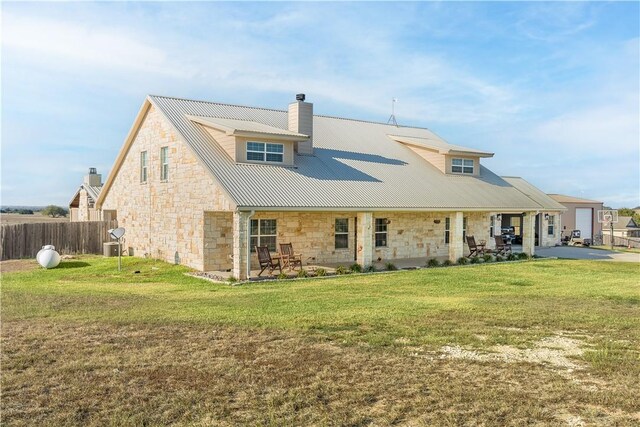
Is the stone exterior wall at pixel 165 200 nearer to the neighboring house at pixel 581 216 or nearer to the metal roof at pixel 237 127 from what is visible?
the metal roof at pixel 237 127

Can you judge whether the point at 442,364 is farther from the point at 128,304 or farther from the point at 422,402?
the point at 128,304

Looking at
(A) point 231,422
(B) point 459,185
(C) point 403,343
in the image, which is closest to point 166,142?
(B) point 459,185

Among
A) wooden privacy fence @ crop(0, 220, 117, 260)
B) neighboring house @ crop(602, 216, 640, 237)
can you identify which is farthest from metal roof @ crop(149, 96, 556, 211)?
neighboring house @ crop(602, 216, 640, 237)

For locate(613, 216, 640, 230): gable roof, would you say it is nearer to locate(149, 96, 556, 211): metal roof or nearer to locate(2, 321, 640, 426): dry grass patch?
locate(149, 96, 556, 211): metal roof

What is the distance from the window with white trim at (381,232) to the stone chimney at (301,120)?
4164 millimetres

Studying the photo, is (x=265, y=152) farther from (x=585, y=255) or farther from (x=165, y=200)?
(x=585, y=255)

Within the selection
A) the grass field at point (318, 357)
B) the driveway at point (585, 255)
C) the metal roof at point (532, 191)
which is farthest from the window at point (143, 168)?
the metal roof at point (532, 191)

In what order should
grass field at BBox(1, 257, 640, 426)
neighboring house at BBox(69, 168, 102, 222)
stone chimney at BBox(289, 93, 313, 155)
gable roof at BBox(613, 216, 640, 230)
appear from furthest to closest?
gable roof at BBox(613, 216, 640, 230)
neighboring house at BBox(69, 168, 102, 222)
stone chimney at BBox(289, 93, 313, 155)
grass field at BBox(1, 257, 640, 426)

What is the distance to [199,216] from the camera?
18.0 m

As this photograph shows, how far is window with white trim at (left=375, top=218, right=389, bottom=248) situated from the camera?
72.0 feet

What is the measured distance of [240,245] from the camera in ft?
51.9

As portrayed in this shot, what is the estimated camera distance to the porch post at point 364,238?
18.9m

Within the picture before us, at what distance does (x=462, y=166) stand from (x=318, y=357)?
2054 centimetres

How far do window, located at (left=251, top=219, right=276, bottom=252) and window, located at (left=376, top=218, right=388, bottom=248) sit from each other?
4.97 meters
